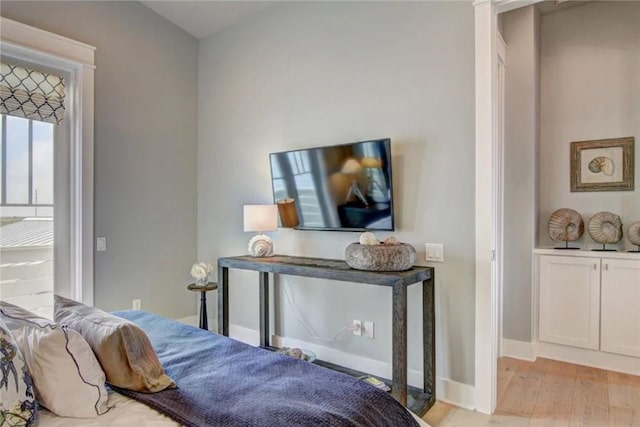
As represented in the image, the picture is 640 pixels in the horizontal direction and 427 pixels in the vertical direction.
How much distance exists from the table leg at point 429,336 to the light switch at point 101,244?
2.65m

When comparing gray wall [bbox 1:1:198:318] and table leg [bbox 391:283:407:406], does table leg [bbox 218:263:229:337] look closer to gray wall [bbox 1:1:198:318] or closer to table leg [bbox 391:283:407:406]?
gray wall [bbox 1:1:198:318]

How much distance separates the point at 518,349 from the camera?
324cm

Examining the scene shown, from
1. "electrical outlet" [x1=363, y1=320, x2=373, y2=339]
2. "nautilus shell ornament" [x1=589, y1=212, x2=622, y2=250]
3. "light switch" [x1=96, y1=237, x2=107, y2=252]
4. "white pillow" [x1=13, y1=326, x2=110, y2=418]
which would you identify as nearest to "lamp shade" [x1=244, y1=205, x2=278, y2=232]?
"electrical outlet" [x1=363, y1=320, x2=373, y2=339]

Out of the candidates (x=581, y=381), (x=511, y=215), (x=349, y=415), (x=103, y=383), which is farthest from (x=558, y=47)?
(x=103, y=383)

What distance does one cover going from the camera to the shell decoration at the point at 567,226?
319 centimetres

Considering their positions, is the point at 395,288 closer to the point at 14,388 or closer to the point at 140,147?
the point at 14,388

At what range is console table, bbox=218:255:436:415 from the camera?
2062mm

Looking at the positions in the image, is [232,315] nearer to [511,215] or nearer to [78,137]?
[78,137]

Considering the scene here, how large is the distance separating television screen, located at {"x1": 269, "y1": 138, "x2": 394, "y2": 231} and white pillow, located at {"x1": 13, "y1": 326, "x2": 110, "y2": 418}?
1852mm

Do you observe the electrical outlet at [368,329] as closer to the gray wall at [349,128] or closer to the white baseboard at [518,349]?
the gray wall at [349,128]

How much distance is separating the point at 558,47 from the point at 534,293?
2.27 m

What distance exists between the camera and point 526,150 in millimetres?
3246

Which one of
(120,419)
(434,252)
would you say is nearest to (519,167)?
(434,252)

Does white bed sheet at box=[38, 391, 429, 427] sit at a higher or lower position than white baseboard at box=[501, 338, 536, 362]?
higher
